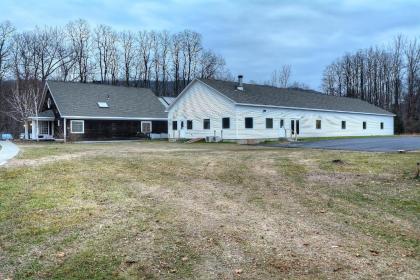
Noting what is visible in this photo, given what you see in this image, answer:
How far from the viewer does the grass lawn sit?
15.5 feet

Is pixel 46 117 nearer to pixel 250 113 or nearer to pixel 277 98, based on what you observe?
pixel 250 113

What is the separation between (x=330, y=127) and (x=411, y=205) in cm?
3459

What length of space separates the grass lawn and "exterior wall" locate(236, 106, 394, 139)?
21.7 metres

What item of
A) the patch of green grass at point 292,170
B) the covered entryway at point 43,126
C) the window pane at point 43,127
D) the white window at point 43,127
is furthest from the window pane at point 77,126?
the patch of green grass at point 292,170

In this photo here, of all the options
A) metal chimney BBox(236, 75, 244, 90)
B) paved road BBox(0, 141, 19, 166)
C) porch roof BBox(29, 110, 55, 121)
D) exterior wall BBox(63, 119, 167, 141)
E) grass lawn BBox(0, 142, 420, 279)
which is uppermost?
metal chimney BBox(236, 75, 244, 90)

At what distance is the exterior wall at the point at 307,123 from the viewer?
110 ft

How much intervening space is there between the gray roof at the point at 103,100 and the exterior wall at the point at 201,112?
147 inches

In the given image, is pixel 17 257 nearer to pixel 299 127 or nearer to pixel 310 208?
pixel 310 208

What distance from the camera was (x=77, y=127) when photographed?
36438mm

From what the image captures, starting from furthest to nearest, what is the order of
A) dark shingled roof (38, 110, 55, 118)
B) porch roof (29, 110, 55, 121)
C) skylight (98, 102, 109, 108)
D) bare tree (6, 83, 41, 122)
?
bare tree (6, 83, 41, 122) < skylight (98, 102, 109, 108) < dark shingled roof (38, 110, 55, 118) < porch roof (29, 110, 55, 121)

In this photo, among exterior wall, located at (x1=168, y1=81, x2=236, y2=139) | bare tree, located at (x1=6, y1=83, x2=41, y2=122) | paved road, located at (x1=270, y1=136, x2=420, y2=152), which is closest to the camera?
paved road, located at (x1=270, y1=136, x2=420, y2=152)

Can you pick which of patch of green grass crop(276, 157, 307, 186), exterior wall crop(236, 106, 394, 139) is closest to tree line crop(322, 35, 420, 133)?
exterior wall crop(236, 106, 394, 139)

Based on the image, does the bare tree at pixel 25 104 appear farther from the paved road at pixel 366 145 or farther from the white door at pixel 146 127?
the paved road at pixel 366 145

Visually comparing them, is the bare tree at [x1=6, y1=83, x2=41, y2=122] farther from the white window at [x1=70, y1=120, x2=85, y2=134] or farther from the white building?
the white building
